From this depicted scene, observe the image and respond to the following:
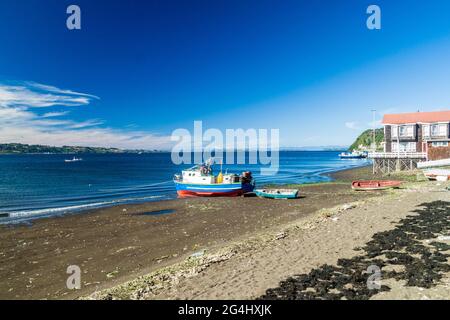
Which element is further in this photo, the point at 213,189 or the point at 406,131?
the point at 406,131

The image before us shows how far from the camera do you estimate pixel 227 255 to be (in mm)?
13516

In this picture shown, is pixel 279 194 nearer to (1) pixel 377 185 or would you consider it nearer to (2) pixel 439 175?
(1) pixel 377 185

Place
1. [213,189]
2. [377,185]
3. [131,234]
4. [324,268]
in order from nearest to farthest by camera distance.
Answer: [324,268] → [131,234] → [377,185] → [213,189]

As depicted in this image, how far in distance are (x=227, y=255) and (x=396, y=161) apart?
61.2 meters

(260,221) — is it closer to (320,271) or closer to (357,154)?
(320,271)

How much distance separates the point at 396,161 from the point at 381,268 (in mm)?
60677

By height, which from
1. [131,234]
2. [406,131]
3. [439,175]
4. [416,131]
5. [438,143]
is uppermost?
[406,131]

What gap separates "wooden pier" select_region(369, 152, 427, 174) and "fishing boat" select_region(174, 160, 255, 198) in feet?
119

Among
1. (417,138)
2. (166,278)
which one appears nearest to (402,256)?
(166,278)

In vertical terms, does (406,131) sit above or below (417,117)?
below

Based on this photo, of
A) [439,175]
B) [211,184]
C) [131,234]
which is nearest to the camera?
[131,234]

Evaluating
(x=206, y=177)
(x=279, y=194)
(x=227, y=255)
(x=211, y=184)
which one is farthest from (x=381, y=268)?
(x=206, y=177)

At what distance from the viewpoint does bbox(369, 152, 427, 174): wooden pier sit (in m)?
60.4

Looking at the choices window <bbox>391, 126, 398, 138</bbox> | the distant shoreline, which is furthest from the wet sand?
window <bbox>391, 126, 398, 138</bbox>
